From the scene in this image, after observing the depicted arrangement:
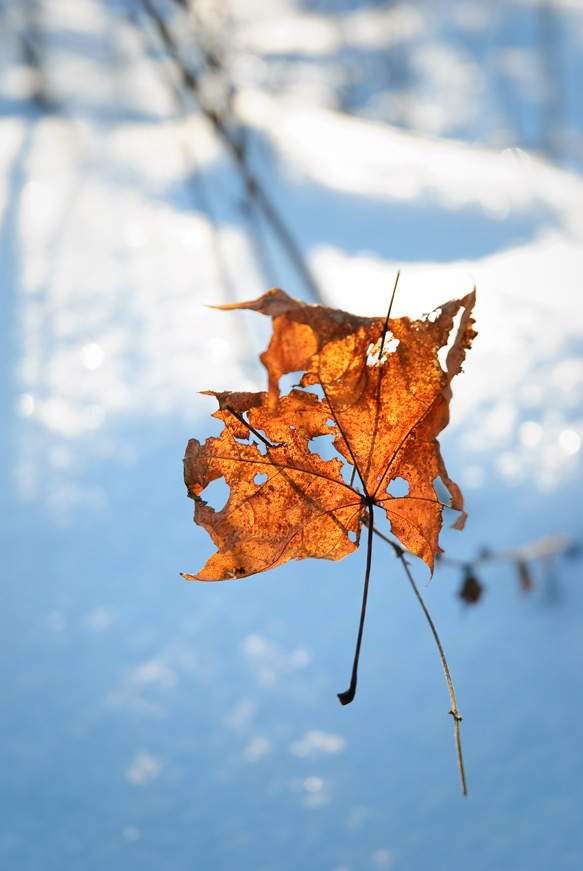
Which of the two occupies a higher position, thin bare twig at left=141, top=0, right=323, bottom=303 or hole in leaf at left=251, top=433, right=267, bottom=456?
thin bare twig at left=141, top=0, right=323, bottom=303

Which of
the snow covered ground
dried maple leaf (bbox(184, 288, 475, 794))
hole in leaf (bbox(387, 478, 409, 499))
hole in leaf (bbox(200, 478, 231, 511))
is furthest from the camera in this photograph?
hole in leaf (bbox(200, 478, 231, 511))

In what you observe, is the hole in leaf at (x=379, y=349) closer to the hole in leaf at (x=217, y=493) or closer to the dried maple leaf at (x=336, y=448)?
the dried maple leaf at (x=336, y=448)

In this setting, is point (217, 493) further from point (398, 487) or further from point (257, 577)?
point (398, 487)

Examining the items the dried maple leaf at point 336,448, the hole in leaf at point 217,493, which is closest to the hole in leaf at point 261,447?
the dried maple leaf at point 336,448

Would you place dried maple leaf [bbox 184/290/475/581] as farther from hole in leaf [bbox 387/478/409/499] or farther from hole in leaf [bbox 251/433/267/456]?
hole in leaf [bbox 387/478/409/499]

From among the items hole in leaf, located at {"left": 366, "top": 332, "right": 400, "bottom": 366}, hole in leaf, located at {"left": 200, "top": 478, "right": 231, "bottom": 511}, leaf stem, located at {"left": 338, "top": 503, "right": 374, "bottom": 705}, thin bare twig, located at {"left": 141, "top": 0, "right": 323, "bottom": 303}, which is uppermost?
thin bare twig, located at {"left": 141, "top": 0, "right": 323, "bottom": 303}

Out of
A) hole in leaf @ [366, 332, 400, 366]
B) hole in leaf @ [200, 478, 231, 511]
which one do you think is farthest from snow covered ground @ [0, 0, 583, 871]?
hole in leaf @ [366, 332, 400, 366]
